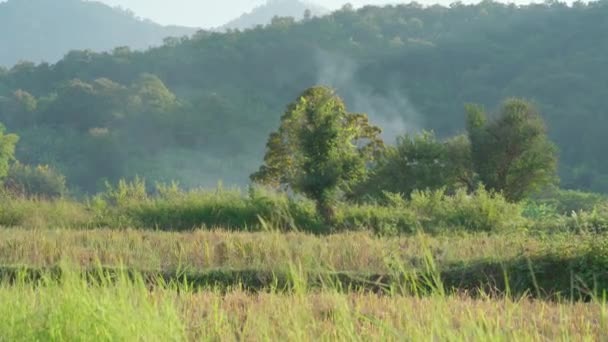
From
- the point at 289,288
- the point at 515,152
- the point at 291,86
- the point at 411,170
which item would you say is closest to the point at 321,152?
the point at 411,170

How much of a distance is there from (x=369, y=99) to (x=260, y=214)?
52.5m

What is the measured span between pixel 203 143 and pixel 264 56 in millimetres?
11390

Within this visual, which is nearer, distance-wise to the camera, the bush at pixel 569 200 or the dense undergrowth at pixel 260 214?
the dense undergrowth at pixel 260 214

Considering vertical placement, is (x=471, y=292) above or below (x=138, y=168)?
above

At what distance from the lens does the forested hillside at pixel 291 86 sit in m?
55.0

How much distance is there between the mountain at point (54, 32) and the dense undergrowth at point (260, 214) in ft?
517

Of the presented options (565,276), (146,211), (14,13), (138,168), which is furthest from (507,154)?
(14,13)

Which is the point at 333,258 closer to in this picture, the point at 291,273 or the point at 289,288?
the point at 289,288

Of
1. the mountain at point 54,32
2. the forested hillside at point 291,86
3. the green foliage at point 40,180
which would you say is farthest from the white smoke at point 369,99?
the mountain at point 54,32

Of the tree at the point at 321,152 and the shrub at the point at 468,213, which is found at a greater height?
the tree at the point at 321,152

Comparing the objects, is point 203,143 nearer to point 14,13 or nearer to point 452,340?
point 452,340

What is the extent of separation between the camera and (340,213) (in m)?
15.0

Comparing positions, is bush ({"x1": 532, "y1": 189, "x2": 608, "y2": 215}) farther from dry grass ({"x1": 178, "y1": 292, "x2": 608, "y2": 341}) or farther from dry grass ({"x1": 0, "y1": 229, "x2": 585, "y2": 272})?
dry grass ({"x1": 178, "y1": 292, "x2": 608, "y2": 341})

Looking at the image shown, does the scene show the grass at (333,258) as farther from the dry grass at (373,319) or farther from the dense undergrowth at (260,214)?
the dense undergrowth at (260,214)
